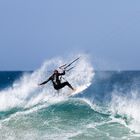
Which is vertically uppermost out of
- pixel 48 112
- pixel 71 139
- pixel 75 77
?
pixel 75 77

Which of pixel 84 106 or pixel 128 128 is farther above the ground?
pixel 84 106

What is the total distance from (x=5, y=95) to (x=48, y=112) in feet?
41.1

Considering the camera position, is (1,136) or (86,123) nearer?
(1,136)

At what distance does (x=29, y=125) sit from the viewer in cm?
2442

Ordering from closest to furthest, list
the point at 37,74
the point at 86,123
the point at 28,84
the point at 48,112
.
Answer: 1. the point at 86,123
2. the point at 48,112
3. the point at 37,74
4. the point at 28,84

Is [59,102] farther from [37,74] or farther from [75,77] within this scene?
[37,74]

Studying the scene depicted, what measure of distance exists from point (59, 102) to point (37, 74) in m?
6.20

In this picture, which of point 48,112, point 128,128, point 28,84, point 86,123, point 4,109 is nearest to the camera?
point 128,128

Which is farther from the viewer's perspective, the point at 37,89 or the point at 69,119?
the point at 37,89

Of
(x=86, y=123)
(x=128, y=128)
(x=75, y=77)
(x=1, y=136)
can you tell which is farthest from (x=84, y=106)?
(x=1, y=136)

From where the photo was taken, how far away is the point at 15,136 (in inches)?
876

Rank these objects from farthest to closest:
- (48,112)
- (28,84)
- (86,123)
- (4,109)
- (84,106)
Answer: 1. (28,84)
2. (4,109)
3. (84,106)
4. (48,112)
5. (86,123)

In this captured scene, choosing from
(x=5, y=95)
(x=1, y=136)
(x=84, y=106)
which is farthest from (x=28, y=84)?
(x=1, y=136)

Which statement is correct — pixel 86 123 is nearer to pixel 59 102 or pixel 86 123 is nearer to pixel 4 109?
pixel 59 102
